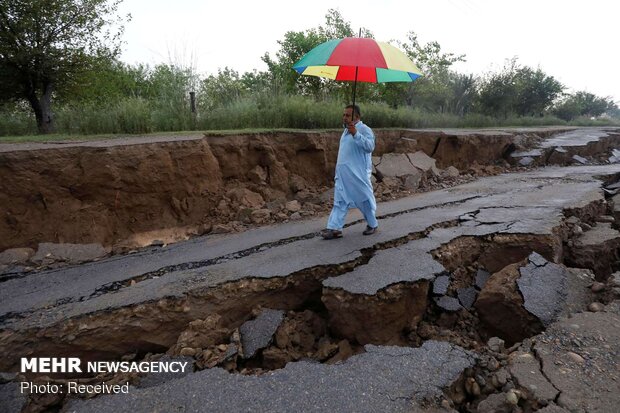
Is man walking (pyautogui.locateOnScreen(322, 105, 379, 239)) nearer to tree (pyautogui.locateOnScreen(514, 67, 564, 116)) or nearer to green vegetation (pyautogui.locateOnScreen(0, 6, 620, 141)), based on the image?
green vegetation (pyautogui.locateOnScreen(0, 6, 620, 141))

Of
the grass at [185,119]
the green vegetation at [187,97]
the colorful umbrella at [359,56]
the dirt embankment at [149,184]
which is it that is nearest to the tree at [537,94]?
the green vegetation at [187,97]

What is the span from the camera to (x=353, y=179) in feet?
13.5

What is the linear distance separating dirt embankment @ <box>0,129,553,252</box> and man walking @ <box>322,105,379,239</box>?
1.73 metres

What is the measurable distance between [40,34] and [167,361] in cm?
1138

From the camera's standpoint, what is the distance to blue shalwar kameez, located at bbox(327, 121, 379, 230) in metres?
4.07

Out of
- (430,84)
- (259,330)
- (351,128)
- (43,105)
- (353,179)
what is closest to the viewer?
(259,330)

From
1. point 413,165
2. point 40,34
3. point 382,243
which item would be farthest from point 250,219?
point 40,34

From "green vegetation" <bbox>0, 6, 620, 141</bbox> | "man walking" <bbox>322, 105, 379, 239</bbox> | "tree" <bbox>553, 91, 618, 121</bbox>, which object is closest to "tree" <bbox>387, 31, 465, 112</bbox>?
"green vegetation" <bbox>0, 6, 620, 141</bbox>

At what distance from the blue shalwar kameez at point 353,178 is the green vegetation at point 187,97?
11.1 feet

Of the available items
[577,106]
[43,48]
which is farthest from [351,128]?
[577,106]

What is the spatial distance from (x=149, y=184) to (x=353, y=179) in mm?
3077

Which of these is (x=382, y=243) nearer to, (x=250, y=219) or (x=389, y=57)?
(x=389, y=57)

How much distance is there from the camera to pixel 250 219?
5488 mm

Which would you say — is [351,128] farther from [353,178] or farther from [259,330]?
[259,330]
